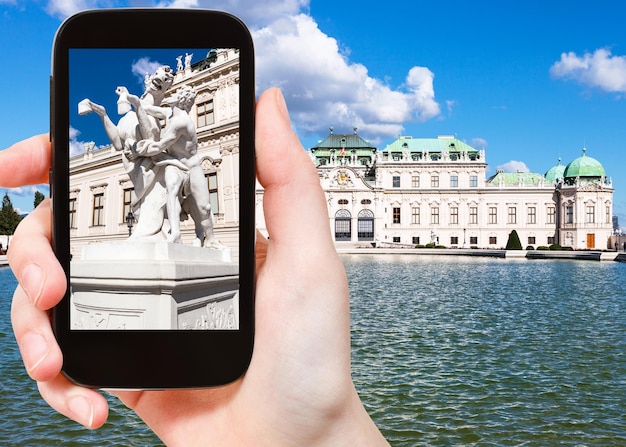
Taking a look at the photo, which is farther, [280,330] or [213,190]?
[213,190]

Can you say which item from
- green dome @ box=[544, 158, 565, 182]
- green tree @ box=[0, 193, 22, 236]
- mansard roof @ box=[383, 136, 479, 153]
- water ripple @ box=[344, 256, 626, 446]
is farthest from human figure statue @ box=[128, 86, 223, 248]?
green dome @ box=[544, 158, 565, 182]

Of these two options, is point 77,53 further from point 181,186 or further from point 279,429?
point 279,429

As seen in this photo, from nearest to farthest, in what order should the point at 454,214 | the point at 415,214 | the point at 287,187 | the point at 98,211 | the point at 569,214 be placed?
1. the point at 287,187
2. the point at 98,211
3. the point at 569,214
4. the point at 415,214
5. the point at 454,214

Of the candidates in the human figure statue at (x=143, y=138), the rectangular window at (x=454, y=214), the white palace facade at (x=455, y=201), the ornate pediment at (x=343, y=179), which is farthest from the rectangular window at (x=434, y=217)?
the human figure statue at (x=143, y=138)

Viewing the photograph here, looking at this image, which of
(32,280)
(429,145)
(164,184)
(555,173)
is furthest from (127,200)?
(555,173)

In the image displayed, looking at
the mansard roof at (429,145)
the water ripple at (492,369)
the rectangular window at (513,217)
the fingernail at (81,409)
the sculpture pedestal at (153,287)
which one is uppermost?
the mansard roof at (429,145)

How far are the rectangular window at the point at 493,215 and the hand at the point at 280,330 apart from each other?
238ft

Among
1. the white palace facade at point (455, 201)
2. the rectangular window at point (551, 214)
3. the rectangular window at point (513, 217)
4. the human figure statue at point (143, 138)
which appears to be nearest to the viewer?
the human figure statue at point (143, 138)

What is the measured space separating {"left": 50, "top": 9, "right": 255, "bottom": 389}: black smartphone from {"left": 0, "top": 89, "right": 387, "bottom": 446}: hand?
80 millimetres

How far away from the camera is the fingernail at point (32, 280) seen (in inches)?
85.1

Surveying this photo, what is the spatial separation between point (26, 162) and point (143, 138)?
20.4 inches

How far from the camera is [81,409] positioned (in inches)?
83.2

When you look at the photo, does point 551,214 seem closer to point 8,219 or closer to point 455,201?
point 455,201

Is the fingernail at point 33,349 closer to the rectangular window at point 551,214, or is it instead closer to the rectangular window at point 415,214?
the rectangular window at point 415,214
